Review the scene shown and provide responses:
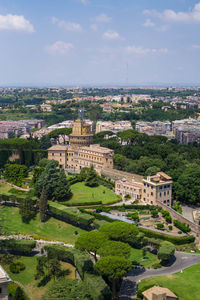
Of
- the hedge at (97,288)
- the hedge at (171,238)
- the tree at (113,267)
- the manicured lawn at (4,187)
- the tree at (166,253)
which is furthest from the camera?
the manicured lawn at (4,187)

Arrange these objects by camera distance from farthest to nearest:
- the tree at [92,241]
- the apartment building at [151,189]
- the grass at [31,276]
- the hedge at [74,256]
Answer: the apartment building at [151,189], the tree at [92,241], the hedge at [74,256], the grass at [31,276]

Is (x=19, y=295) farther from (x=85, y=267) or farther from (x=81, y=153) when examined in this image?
(x=81, y=153)

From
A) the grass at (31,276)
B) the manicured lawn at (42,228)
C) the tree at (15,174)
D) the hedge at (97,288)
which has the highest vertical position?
the tree at (15,174)

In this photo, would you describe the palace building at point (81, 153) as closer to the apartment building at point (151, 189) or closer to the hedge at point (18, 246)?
the apartment building at point (151, 189)

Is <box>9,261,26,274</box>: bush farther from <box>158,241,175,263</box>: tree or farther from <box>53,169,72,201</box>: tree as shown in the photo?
<box>53,169,72,201</box>: tree

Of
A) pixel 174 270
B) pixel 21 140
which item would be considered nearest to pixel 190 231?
pixel 174 270

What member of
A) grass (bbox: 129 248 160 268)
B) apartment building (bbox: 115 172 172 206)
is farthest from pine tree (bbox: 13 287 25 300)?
apartment building (bbox: 115 172 172 206)

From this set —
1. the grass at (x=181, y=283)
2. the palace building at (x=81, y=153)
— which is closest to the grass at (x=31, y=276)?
the grass at (x=181, y=283)
